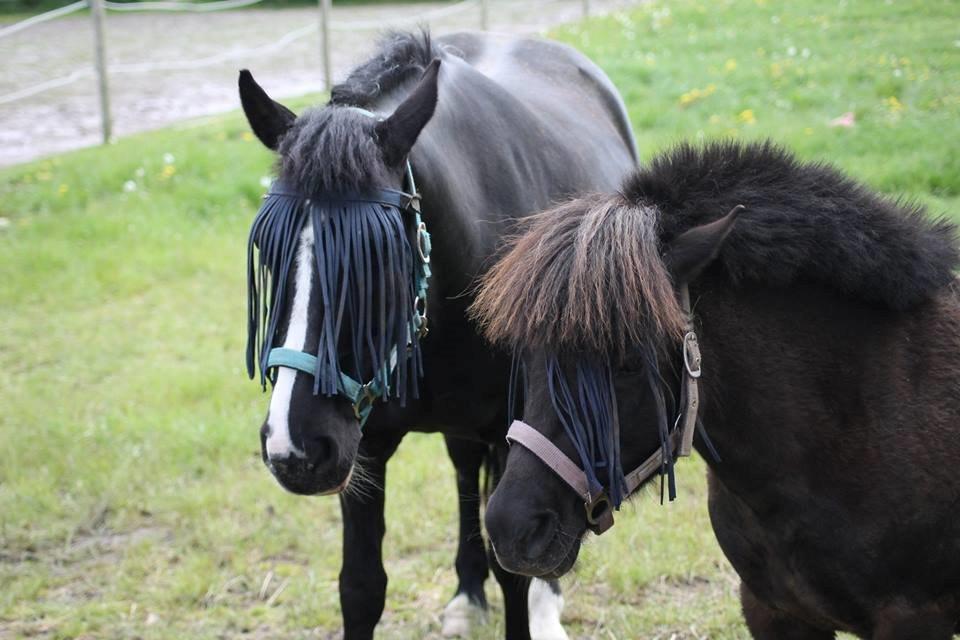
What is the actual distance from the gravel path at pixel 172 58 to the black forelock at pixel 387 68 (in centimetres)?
655

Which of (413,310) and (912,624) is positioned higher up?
(413,310)

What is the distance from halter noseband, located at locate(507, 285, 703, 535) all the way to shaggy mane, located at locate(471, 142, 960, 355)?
0.24ft

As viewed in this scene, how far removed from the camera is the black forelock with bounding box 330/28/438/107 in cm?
306

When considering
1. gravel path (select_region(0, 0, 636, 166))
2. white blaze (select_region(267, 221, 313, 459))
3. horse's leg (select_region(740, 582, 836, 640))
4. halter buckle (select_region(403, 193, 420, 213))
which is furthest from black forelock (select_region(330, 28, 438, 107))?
gravel path (select_region(0, 0, 636, 166))

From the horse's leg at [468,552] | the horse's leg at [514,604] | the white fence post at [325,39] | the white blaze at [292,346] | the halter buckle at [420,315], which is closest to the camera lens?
the white blaze at [292,346]

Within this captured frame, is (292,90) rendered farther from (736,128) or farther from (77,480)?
(77,480)

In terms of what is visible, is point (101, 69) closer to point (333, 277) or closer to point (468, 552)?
point (468, 552)

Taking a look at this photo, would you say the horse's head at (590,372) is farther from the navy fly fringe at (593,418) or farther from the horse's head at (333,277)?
the horse's head at (333,277)

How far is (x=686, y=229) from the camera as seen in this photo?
2350 mm

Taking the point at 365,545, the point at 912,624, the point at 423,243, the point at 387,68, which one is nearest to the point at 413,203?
the point at 423,243

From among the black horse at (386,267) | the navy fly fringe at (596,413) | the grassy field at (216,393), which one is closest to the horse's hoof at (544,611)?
the black horse at (386,267)

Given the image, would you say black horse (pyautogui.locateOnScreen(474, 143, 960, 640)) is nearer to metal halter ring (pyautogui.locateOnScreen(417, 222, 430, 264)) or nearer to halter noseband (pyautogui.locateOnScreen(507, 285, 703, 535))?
halter noseband (pyautogui.locateOnScreen(507, 285, 703, 535))

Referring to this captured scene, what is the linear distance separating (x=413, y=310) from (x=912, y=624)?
1.43 metres

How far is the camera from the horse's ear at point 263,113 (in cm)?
275
